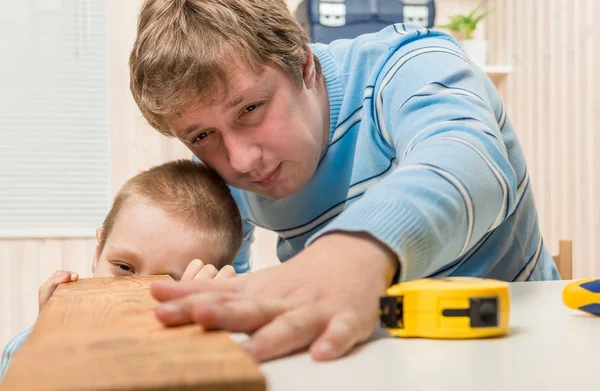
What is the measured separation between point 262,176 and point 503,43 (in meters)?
2.47

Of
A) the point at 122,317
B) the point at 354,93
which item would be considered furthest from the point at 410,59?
the point at 122,317

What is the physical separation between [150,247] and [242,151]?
0.23m

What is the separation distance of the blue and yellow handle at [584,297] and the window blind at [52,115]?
8.88 ft

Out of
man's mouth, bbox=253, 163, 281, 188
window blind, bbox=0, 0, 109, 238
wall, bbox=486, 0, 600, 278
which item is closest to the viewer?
man's mouth, bbox=253, 163, 281, 188

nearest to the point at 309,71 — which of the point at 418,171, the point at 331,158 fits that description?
the point at 331,158

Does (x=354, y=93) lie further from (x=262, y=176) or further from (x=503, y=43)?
(x=503, y=43)

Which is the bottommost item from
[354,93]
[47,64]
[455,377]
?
[455,377]

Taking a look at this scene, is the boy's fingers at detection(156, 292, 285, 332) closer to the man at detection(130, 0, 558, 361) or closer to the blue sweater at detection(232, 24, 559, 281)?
the man at detection(130, 0, 558, 361)

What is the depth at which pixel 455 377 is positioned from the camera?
36 centimetres

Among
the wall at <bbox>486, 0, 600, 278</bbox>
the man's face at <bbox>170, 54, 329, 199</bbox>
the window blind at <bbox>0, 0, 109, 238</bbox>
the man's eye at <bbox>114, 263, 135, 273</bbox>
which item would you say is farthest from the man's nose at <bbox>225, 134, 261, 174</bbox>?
the window blind at <bbox>0, 0, 109, 238</bbox>

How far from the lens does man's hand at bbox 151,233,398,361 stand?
404 mm

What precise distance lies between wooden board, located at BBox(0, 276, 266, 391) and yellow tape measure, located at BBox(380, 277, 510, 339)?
142mm

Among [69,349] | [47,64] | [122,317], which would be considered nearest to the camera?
[69,349]

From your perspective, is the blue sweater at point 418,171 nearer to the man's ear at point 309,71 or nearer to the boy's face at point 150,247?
the man's ear at point 309,71
